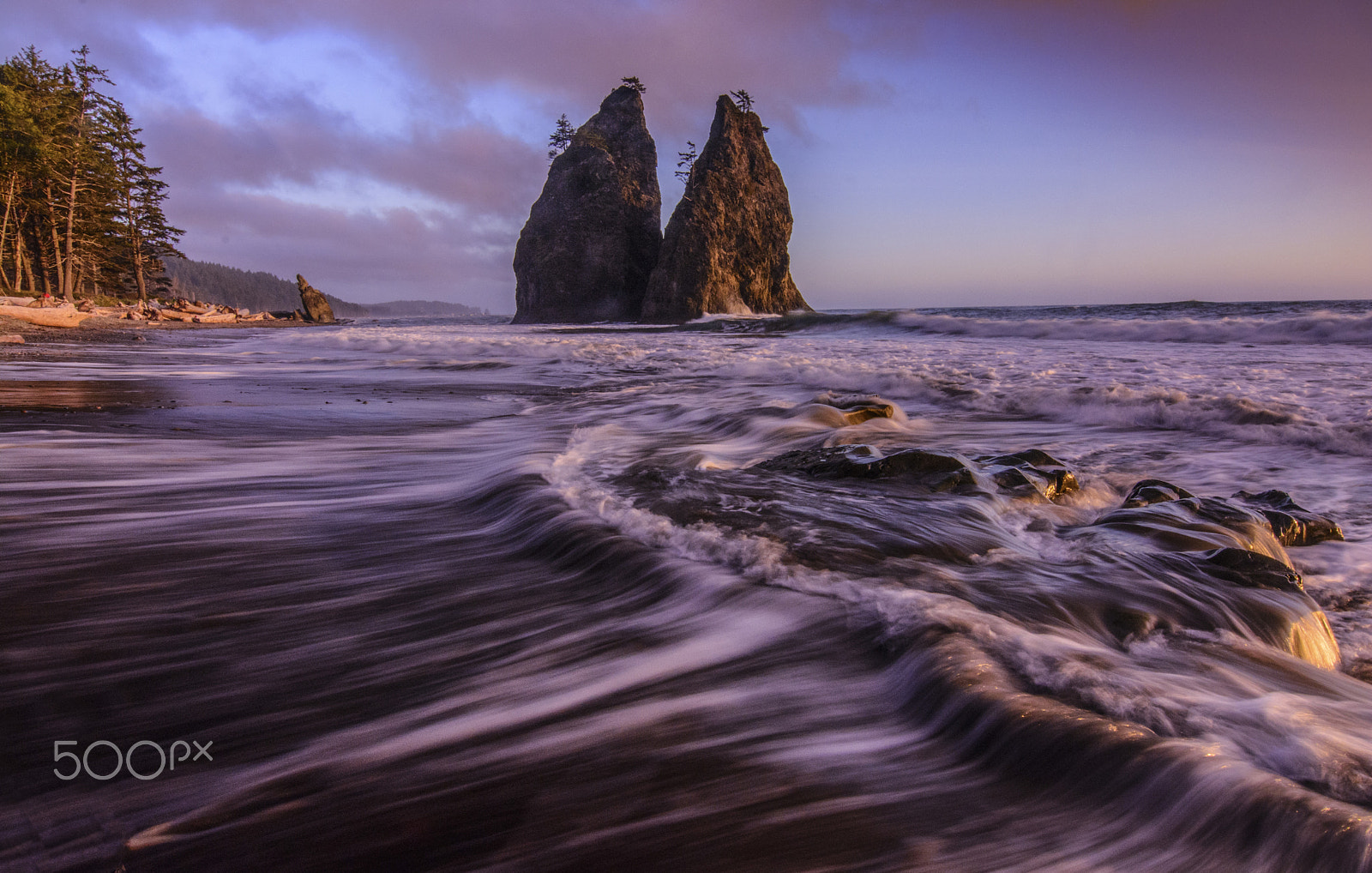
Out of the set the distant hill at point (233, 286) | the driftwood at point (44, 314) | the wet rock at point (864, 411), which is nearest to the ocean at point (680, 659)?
the wet rock at point (864, 411)

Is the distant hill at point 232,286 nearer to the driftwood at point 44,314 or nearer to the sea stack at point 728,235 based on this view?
the sea stack at point 728,235

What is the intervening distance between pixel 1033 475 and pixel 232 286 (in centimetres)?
15364

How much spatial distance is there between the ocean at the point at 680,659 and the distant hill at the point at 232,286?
125 m

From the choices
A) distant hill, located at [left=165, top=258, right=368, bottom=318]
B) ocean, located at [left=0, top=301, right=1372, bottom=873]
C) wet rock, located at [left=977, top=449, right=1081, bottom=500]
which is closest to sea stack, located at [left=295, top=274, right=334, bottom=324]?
ocean, located at [left=0, top=301, right=1372, bottom=873]

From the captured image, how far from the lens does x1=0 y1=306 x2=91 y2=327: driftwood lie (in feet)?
58.4

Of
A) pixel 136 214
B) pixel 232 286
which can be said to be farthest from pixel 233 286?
pixel 136 214

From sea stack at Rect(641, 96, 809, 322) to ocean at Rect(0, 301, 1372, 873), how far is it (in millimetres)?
38436

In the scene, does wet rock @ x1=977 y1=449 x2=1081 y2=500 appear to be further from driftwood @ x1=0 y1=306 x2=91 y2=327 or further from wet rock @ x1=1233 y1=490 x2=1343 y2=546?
driftwood @ x1=0 y1=306 x2=91 y2=327

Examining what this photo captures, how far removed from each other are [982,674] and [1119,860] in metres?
0.45

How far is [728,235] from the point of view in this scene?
42.8 meters

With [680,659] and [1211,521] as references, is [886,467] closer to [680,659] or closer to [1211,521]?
[1211,521]

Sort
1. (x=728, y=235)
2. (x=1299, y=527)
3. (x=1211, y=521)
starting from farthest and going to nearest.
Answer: (x=728, y=235) → (x=1299, y=527) → (x=1211, y=521)

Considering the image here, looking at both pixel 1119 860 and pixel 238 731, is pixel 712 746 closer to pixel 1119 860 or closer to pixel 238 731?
pixel 1119 860

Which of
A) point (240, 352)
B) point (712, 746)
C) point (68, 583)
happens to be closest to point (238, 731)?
point (712, 746)
